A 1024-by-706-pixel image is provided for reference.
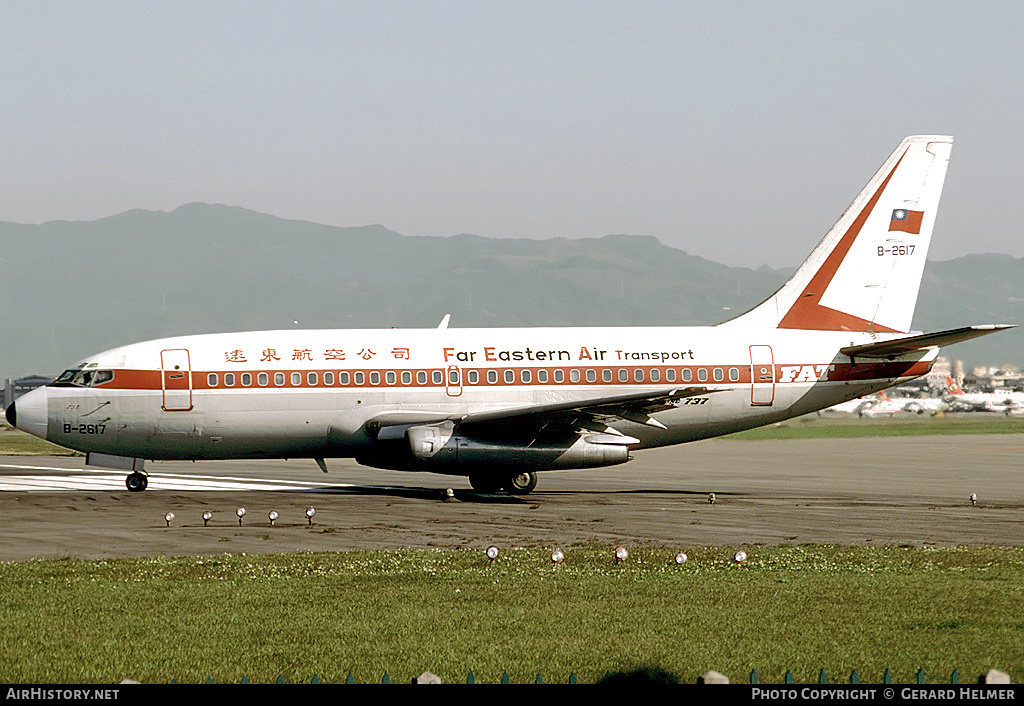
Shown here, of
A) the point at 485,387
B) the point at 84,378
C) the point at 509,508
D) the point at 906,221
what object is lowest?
the point at 509,508

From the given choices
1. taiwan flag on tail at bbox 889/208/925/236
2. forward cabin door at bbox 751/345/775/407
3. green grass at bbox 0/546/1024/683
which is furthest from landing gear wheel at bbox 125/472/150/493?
taiwan flag on tail at bbox 889/208/925/236

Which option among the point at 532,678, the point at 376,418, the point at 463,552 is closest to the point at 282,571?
the point at 463,552

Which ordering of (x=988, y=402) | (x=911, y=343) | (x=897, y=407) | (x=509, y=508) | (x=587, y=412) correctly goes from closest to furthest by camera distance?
(x=509, y=508) → (x=587, y=412) → (x=911, y=343) → (x=897, y=407) → (x=988, y=402)

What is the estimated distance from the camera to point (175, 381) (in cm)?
3206

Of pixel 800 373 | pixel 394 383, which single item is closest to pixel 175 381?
pixel 394 383

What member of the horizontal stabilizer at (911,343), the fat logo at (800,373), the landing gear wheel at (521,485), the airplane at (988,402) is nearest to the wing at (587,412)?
the landing gear wheel at (521,485)

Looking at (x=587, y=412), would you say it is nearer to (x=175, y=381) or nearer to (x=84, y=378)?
(x=175, y=381)

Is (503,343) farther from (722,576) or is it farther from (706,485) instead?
(722,576)

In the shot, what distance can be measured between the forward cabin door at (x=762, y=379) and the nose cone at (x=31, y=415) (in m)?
20.1

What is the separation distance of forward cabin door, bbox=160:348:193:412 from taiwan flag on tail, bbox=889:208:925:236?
70.7ft

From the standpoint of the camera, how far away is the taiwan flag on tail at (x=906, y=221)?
1403 inches

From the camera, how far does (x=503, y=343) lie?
110 feet

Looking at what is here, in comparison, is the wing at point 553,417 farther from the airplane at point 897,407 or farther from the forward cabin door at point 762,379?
the airplane at point 897,407

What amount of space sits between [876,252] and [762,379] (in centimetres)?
575
